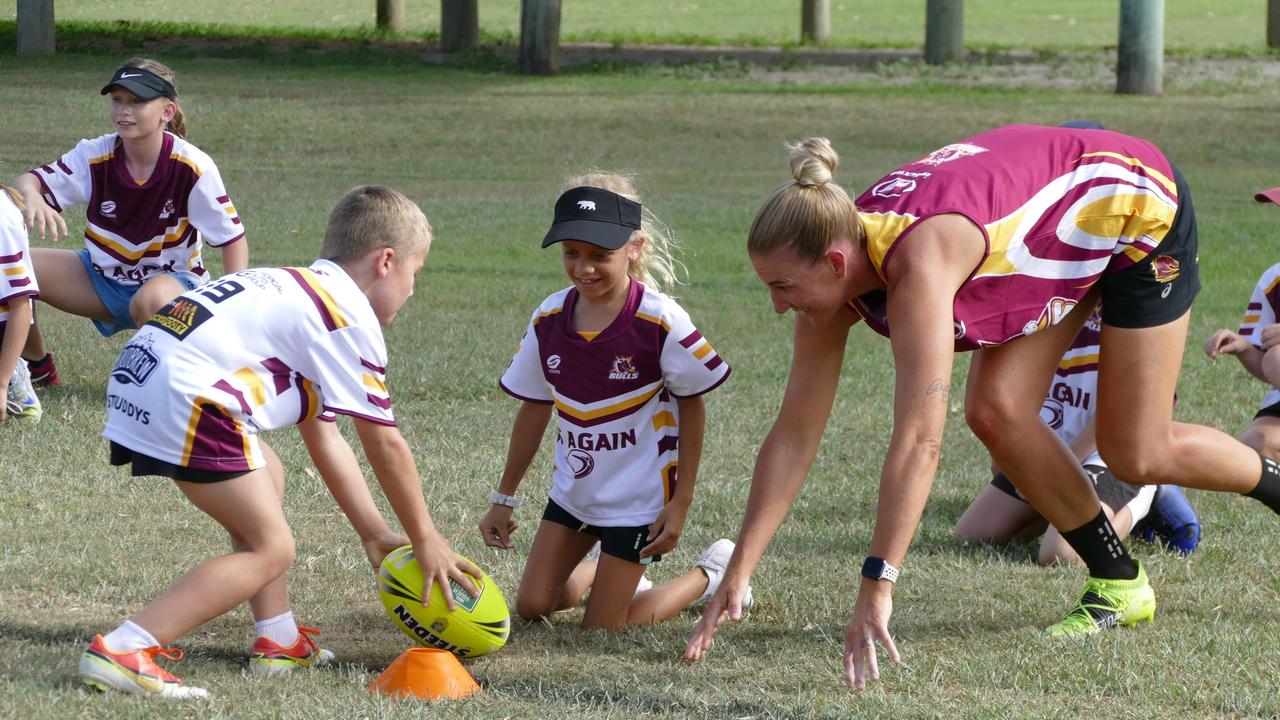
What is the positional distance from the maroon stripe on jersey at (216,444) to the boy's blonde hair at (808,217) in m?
1.31

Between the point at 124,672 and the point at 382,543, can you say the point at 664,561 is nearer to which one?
the point at 382,543

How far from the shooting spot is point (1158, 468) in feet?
13.6

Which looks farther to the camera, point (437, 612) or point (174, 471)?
point (437, 612)

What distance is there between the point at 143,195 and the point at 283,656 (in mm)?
3381

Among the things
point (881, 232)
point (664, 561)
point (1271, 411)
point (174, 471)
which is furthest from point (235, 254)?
point (1271, 411)

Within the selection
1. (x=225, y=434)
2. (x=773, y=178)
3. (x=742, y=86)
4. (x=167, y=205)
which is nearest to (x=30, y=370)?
(x=167, y=205)

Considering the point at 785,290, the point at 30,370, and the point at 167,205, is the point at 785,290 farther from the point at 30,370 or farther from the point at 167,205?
the point at 30,370

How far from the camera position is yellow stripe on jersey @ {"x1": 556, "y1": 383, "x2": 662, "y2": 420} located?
14.5 feet

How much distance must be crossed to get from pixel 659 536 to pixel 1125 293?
56.9 inches

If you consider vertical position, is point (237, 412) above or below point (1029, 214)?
below

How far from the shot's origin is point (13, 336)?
6.12 metres

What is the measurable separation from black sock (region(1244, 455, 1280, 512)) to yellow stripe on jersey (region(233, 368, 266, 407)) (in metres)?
2.80

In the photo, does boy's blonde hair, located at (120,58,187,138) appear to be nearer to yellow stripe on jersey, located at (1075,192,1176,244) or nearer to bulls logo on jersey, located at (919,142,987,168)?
bulls logo on jersey, located at (919,142,987,168)

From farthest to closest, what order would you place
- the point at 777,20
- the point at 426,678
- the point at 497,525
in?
1. the point at 777,20
2. the point at 497,525
3. the point at 426,678
